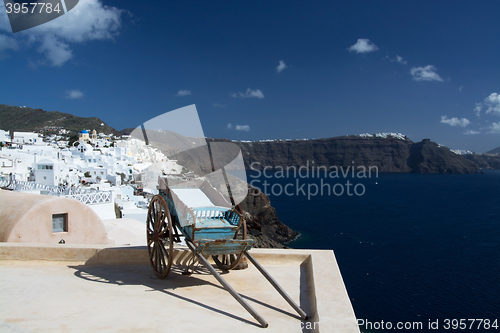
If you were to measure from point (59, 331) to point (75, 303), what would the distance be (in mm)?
892

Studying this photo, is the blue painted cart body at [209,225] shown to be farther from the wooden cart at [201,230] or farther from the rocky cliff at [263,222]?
the rocky cliff at [263,222]

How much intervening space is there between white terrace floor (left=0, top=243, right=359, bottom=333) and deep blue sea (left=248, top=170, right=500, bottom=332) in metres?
19.7

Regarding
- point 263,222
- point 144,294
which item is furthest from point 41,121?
point 144,294

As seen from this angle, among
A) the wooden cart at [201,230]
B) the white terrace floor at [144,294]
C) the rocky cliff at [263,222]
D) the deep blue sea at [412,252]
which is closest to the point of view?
the white terrace floor at [144,294]

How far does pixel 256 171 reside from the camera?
190375mm

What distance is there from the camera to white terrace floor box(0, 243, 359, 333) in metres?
4.05

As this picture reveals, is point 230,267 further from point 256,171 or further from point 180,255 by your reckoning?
point 256,171

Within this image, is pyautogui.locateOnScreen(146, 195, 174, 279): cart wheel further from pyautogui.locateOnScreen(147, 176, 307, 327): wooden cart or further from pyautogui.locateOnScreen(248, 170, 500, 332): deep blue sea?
pyautogui.locateOnScreen(248, 170, 500, 332): deep blue sea

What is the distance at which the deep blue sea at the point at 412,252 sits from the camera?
2412 centimetres

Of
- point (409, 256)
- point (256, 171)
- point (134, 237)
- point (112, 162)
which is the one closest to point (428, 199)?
point (409, 256)

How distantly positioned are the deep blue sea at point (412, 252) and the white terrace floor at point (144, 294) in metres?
19.7

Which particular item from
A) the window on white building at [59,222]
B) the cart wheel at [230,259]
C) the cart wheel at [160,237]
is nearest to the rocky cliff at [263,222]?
the window on white building at [59,222]

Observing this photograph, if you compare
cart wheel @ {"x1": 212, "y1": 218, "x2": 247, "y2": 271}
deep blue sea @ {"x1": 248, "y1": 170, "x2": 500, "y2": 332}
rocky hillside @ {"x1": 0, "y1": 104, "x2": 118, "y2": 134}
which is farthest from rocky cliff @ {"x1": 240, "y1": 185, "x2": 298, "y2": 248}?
rocky hillside @ {"x1": 0, "y1": 104, "x2": 118, "y2": 134}

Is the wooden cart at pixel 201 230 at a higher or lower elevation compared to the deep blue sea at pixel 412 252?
higher
